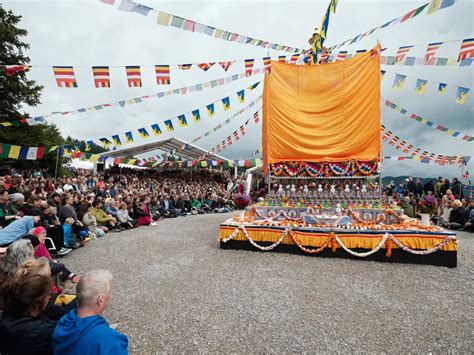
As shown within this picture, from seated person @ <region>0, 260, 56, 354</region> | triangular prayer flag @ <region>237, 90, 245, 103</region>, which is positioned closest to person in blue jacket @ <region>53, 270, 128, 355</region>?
seated person @ <region>0, 260, 56, 354</region>

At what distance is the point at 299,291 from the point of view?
3797mm

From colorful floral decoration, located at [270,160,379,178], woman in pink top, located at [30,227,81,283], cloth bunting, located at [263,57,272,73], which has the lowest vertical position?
woman in pink top, located at [30,227,81,283]

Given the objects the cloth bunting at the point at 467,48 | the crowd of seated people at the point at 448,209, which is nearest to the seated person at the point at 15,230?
the crowd of seated people at the point at 448,209

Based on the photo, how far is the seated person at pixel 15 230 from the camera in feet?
13.8

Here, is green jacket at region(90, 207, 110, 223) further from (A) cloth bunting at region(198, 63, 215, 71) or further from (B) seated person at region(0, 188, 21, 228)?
(A) cloth bunting at region(198, 63, 215, 71)

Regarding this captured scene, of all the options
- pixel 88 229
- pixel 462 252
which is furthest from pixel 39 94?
pixel 462 252

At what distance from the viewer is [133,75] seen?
753 centimetres

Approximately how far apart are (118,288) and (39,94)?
68.5 feet

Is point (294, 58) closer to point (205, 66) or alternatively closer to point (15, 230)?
point (205, 66)

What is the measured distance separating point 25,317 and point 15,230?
12.3 ft

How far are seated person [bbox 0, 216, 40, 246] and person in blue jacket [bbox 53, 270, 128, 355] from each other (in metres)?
3.97

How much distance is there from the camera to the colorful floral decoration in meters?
7.61

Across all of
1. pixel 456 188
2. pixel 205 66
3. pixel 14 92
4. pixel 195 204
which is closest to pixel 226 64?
pixel 205 66

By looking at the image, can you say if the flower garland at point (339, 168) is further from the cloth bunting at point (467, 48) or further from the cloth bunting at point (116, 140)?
the cloth bunting at point (116, 140)
